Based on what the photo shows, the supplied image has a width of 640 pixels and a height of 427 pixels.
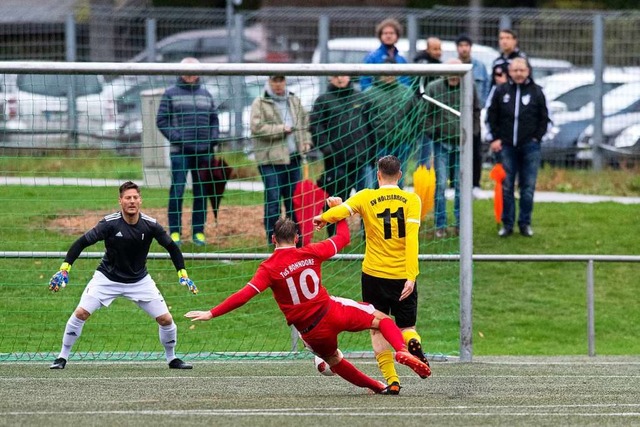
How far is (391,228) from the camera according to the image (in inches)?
396

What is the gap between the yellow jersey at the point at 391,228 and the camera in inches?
394

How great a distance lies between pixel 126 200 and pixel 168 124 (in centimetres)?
243

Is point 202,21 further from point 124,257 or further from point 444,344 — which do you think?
point 124,257

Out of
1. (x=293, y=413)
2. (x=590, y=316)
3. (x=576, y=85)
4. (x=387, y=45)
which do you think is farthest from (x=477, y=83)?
(x=293, y=413)

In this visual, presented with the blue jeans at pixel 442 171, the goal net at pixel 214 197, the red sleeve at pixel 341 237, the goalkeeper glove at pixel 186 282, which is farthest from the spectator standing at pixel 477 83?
the red sleeve at pixel 341 237

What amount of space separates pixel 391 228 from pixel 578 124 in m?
10.8

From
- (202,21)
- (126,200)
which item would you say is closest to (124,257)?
(126,200)

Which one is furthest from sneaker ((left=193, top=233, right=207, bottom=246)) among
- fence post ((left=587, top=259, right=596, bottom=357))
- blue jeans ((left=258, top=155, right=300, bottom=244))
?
fence post ((left=587, top=259, right=596, bottom=357))

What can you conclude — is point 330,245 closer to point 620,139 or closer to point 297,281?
point 297,281

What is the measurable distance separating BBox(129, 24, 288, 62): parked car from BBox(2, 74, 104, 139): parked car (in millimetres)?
5584

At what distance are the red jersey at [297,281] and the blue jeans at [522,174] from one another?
23.4ft

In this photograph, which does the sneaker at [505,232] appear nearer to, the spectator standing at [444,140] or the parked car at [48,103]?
the spectator standing at [444,140]

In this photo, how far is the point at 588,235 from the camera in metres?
17.0

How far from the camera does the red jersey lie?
30.5 feet
